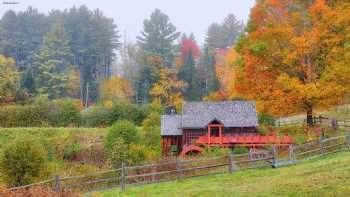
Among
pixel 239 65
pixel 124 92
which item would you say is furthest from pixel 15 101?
pixel 239 65

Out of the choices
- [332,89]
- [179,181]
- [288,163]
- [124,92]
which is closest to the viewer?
[179,181]

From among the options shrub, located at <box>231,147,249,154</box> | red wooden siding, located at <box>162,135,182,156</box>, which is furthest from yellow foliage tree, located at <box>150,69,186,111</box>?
shrub, located at <box>231,147,249,154</box>

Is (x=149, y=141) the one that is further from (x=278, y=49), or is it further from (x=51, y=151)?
(x=278, y=49)

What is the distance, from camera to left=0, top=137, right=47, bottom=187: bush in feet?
72.1

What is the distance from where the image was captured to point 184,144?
120ft

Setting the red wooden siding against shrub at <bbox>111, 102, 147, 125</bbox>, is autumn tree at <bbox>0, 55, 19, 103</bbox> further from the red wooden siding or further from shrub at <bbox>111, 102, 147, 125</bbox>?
the red wooden siding

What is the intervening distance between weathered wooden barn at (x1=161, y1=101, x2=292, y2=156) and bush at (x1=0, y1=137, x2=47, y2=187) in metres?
14.5

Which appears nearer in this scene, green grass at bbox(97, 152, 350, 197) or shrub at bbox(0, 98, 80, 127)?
green grass at bbox(97, 152, 350, 197)

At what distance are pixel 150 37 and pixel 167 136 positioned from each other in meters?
36.7

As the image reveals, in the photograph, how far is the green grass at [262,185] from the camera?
48.3ft

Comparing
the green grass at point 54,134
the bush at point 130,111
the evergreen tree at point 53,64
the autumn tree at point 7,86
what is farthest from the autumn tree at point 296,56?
the evergreen tree at point 53,64

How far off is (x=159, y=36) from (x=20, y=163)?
168ft

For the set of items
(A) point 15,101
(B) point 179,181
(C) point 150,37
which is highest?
(C) point 150,37

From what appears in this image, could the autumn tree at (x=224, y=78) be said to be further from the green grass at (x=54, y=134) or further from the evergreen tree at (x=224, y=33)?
the green grass at (x=54, y=134)
